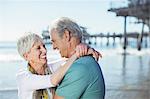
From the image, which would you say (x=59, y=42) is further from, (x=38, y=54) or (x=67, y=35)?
(x=38, y=54)

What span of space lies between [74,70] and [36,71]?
36cm

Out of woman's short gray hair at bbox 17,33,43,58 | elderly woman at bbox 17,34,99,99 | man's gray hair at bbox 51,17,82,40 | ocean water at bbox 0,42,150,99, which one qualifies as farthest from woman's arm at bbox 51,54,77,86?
ocean water at bbox 0,42,150,99

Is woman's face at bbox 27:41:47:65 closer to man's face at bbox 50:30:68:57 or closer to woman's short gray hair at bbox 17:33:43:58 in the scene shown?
woman's short gray hair at bbox 17:33:43:58

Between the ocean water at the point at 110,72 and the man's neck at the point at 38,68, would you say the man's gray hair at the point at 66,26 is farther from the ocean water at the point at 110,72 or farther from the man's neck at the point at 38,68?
the ocean water at the point at 110,72

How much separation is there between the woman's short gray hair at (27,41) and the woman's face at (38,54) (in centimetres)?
2

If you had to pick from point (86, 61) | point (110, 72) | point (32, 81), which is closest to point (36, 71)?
point (32, 81)

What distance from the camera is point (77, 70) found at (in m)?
2.22

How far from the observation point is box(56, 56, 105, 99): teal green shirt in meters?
2.22

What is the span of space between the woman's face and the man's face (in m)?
0.13

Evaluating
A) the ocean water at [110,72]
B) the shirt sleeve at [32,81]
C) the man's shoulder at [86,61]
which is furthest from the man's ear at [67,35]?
the ocean water at [110,72]

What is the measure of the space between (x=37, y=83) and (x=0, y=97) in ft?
24.1

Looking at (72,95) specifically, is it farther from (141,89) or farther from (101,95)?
(141,89)

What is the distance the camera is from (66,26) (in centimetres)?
230

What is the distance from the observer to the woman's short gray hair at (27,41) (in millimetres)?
2439
